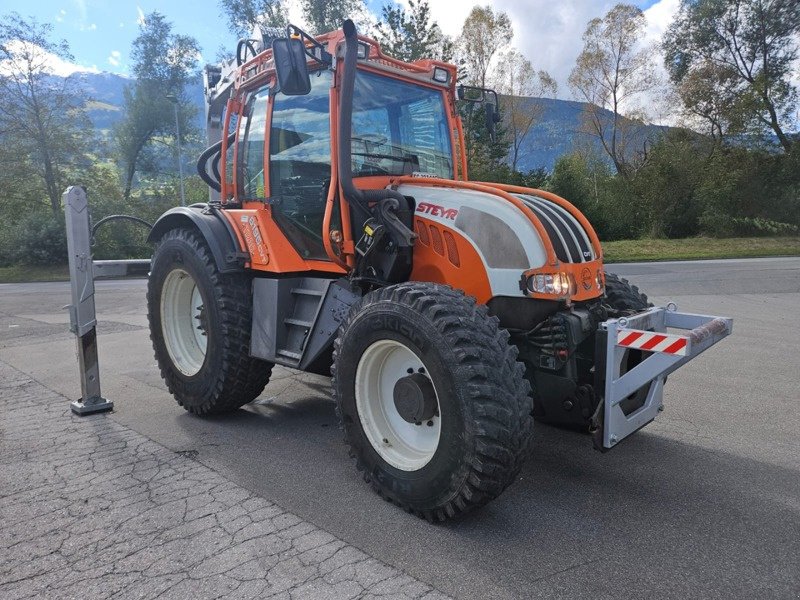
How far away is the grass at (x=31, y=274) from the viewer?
2511cm

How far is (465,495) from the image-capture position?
298 centimetres

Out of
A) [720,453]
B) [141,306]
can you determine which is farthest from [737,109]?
[720,453]

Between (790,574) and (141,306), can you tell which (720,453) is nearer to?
(790,574)

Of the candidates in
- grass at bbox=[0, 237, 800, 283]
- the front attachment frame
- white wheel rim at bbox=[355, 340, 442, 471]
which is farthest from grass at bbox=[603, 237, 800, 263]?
white wheel rim at bbox=[355, 340, 442, 471]

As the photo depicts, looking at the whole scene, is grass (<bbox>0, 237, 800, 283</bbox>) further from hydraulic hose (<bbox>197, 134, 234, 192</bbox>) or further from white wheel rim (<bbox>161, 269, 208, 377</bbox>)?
white wheel rim (<bbox>161, 269, 208, 377</bbox>)

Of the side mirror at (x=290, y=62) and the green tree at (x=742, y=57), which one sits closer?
the side mirror at (x=290, y=62)

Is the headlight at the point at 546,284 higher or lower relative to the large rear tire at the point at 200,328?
higher

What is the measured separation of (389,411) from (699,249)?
84.7ft

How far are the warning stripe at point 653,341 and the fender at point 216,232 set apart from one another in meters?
2.87

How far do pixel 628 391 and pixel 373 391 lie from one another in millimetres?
1429

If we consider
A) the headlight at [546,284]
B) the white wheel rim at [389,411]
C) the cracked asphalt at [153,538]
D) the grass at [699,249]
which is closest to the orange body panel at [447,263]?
the headlight at [546,284]

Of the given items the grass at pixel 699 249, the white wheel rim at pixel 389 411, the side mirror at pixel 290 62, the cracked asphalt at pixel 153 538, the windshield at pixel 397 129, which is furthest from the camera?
the grass at pixel 699 249

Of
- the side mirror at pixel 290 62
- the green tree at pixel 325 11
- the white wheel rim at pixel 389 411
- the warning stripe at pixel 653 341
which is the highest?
the green tree at pixel 325 11

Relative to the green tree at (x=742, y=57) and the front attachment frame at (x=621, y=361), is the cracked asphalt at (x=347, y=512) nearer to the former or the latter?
the front attachment frame at (x=621, y=361)
